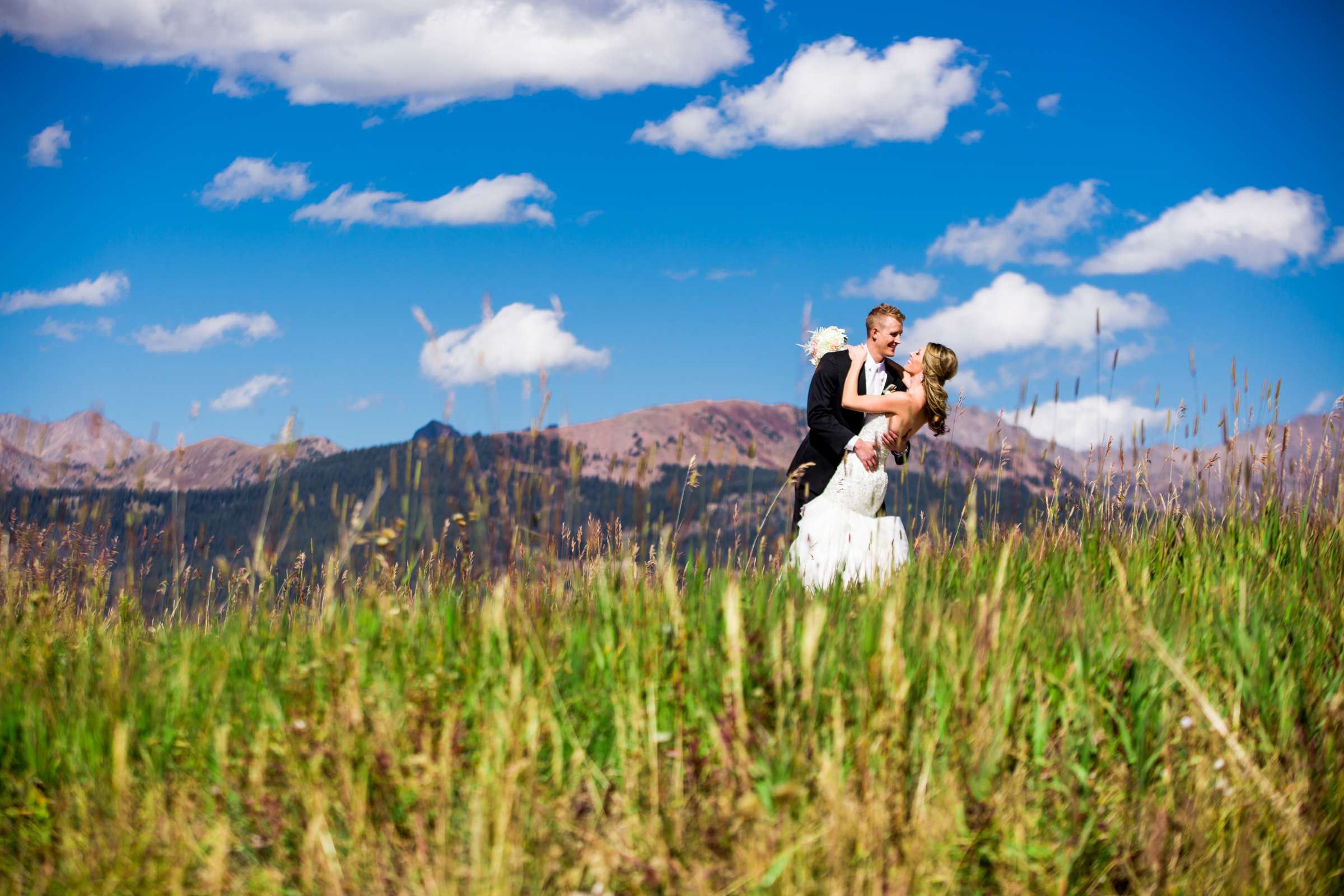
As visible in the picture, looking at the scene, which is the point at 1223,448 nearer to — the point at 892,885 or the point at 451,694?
the point at 892,885

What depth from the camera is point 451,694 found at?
319 centimetres

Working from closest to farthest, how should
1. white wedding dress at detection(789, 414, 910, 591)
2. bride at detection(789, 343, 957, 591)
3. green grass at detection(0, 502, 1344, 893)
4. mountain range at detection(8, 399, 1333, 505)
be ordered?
green grass at detection(0, 502, 1344, 893) < mountain range at detection(8, 399, 1333, 505) < white wedding dress at detection(789, 414, 910, 591) < bride at detection(789, 343, 957, 591)

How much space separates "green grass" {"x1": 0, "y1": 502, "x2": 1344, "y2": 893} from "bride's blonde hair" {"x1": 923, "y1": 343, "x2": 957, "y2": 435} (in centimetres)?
334

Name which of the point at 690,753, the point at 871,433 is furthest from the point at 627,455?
the point at 871,433

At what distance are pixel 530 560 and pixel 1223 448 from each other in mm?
4881

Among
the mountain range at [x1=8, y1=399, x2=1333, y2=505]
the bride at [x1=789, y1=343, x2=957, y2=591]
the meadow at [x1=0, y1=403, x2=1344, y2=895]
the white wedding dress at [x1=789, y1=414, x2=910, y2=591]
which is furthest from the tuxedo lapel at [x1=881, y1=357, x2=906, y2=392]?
the meadow at [x1=0, y1=403, x2=1344, y2=895]

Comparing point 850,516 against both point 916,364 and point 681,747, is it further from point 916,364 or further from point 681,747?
point 681,747

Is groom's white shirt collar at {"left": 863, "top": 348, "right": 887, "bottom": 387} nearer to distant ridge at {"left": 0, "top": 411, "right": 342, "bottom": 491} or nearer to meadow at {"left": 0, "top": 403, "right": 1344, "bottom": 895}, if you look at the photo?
meadow at {"left": 0, "top": 403, "right": 1344, "bottom": 895}

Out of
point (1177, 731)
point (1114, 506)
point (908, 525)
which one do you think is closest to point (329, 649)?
point (1177, 731)

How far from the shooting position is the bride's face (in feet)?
23.9

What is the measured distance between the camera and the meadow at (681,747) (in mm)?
2705

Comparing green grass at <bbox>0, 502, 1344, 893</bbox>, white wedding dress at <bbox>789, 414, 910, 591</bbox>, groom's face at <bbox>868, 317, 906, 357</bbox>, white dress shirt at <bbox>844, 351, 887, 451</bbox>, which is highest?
groom's face at <bbox>868, 317, 906, 357</bbox>

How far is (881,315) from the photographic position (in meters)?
7.43

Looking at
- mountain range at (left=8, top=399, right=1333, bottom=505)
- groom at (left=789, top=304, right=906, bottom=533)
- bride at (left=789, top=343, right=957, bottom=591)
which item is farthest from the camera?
groom at (left=789, top=304, right=906, bottom=533)
